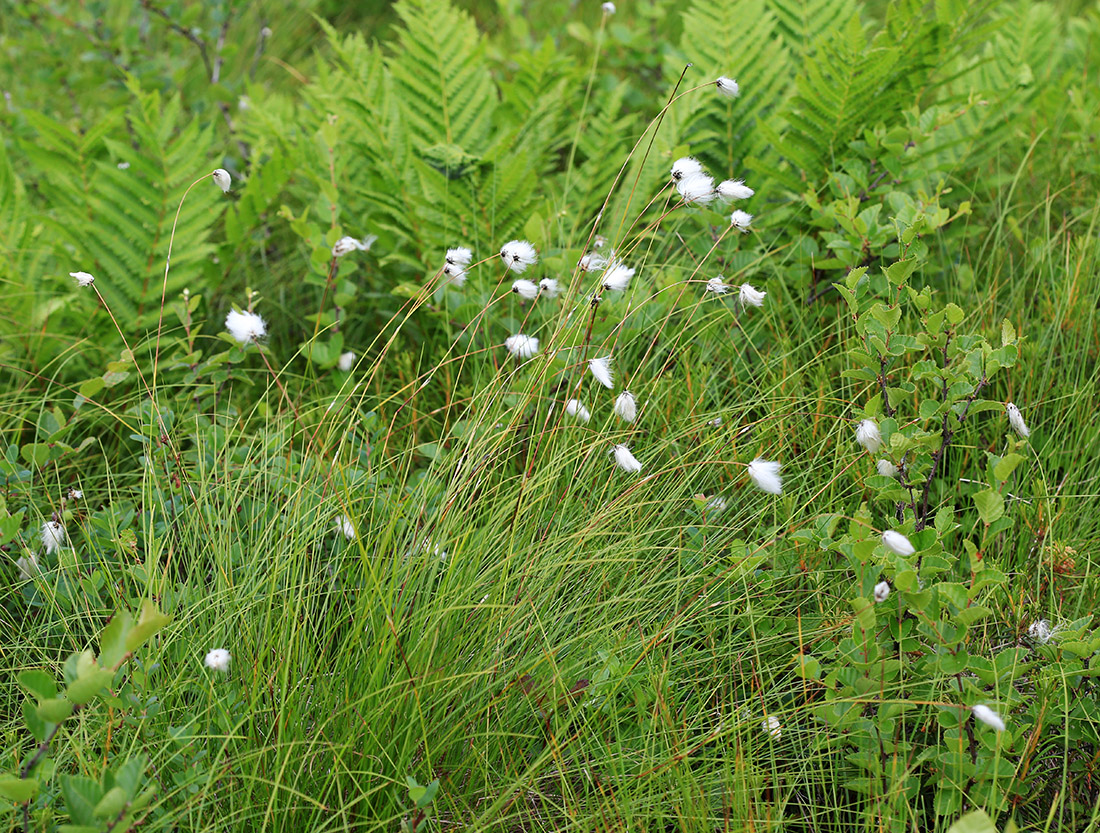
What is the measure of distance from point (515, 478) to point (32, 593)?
42.3 inches

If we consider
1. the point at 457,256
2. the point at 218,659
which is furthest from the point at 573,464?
the point at 218,659

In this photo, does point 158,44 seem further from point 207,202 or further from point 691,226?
point 691,226

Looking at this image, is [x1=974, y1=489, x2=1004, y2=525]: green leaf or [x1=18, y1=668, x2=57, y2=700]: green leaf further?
[x1=974, y1=489, x2=1004, y2=525]: green leaf

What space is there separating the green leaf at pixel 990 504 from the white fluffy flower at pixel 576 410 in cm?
78

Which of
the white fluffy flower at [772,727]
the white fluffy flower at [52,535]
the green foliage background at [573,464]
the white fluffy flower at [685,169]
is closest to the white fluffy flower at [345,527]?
the green foliage background at [573,464]

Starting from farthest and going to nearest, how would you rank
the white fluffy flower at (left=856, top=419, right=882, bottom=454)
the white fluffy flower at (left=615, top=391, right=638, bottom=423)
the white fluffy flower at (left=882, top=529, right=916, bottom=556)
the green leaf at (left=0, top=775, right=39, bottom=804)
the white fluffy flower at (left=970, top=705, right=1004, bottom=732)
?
the white fluffy flower at (left=615, top=391, right=638, bottom=423) < the white fluffy flower at (left=856, top=419, right=882, bottom=454) < the white fluffy flower at (left=882, top=529, right=916, bottom=556) < the white fluffy flower at (left=970, top=705, right=1004, bottom=732) < the green leaf at (left=0, top=775, right=39, bottom=804)

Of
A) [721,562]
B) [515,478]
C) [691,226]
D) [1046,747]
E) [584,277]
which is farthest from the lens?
[691,226]

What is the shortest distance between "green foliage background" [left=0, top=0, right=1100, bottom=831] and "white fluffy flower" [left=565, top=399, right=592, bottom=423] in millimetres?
64

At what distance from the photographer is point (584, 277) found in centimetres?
238

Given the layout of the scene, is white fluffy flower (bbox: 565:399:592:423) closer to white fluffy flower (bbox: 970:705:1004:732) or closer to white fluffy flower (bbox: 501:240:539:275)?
white fluffy flower (bbox: 501:240:539:275)

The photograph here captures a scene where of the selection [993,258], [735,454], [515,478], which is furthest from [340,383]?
[993,258]

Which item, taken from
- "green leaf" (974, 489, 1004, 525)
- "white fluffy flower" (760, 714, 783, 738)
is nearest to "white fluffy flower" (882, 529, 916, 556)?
"green leaf" (974, 489, 1004, 525)

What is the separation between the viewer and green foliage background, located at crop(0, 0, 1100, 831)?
1.55 m

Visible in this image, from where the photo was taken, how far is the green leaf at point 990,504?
1532 millimetres
